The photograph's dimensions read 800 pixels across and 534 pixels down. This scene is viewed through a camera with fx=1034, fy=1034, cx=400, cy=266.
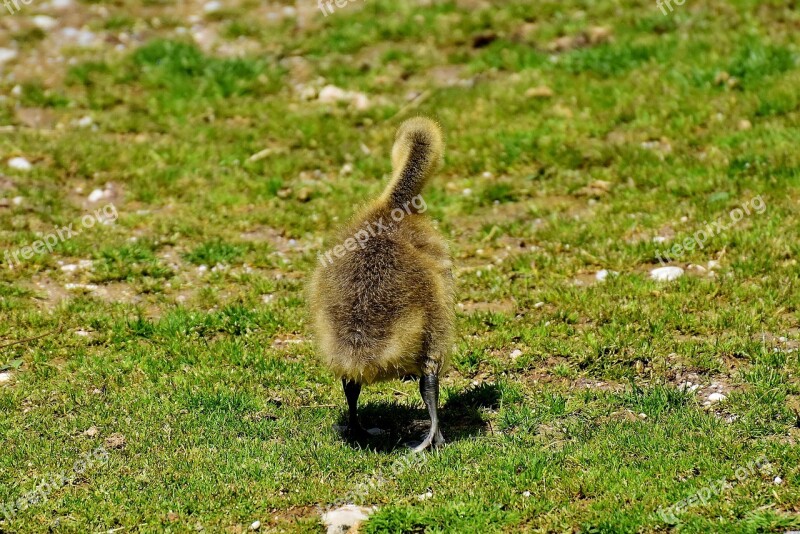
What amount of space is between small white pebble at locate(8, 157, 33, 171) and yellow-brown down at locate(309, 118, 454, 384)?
22.6 ft

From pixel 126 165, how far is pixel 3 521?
763 cm

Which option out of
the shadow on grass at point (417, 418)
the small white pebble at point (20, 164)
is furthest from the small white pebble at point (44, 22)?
the shadow on grass at point (417, 418)

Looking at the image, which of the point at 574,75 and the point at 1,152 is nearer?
the point at 1,152

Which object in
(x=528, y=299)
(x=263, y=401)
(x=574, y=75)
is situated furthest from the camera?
(x=574, y=75)

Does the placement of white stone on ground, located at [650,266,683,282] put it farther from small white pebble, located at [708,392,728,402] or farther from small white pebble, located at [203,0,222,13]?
small white pebble, located at [203,0,222,13]

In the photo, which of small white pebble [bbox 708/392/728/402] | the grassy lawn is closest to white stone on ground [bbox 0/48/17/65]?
the grassy lawn

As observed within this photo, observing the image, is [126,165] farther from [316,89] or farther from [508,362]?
[508,362]

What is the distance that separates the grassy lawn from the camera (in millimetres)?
7461

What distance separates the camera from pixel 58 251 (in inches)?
476

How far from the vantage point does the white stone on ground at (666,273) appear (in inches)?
430

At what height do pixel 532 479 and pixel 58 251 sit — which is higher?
pixel 532 479

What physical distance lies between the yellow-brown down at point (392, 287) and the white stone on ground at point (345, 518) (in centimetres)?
104

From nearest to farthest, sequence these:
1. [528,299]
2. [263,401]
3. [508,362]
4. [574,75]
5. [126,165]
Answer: [263,401], [508,362], [528,299], [126,165], [574,75]

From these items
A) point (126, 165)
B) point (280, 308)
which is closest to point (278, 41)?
point (126, 165)
